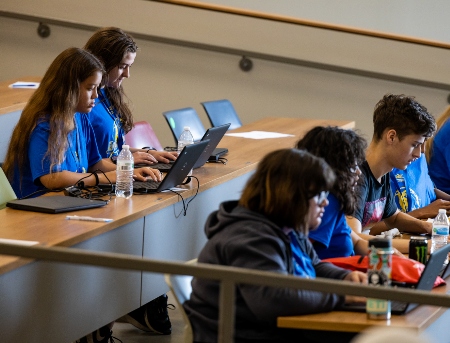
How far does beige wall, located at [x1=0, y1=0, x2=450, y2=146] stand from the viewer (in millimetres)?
6719

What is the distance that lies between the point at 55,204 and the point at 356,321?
134cm

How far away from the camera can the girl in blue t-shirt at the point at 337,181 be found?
2.81 meters

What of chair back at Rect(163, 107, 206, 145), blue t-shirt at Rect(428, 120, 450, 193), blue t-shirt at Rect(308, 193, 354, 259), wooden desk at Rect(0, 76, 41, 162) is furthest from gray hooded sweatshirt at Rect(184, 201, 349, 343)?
wooden desk at Rect(0, 76, 41, 162)

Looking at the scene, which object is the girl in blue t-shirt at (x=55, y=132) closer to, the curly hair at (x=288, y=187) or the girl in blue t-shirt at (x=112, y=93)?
the girl in blue t-shirt at (x=112, y=93)

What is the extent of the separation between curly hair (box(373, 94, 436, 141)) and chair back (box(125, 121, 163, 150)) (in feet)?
5.24

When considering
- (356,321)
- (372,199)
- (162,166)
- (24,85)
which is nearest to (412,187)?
(372,199)

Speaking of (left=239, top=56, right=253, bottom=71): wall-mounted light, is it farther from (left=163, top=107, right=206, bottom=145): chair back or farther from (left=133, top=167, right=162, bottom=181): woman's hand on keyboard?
(left=133, top=167, right=162, bottom=181): woman's hand on keyboard

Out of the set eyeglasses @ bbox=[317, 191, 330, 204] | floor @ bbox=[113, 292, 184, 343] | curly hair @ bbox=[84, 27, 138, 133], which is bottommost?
floor @ bbox=[113, 292, 184, 343]

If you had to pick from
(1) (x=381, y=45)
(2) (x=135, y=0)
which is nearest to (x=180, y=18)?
(2) (x=135, y=0)

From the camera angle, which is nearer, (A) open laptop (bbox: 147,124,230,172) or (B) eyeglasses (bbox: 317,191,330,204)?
(B) eyeglasses (bbox: 317,191,330,204)

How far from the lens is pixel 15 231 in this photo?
9.31ft

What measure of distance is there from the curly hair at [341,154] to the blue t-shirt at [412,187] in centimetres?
96

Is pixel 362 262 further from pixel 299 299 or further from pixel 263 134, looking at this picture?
pixel 263 134

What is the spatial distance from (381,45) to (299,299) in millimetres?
4737
